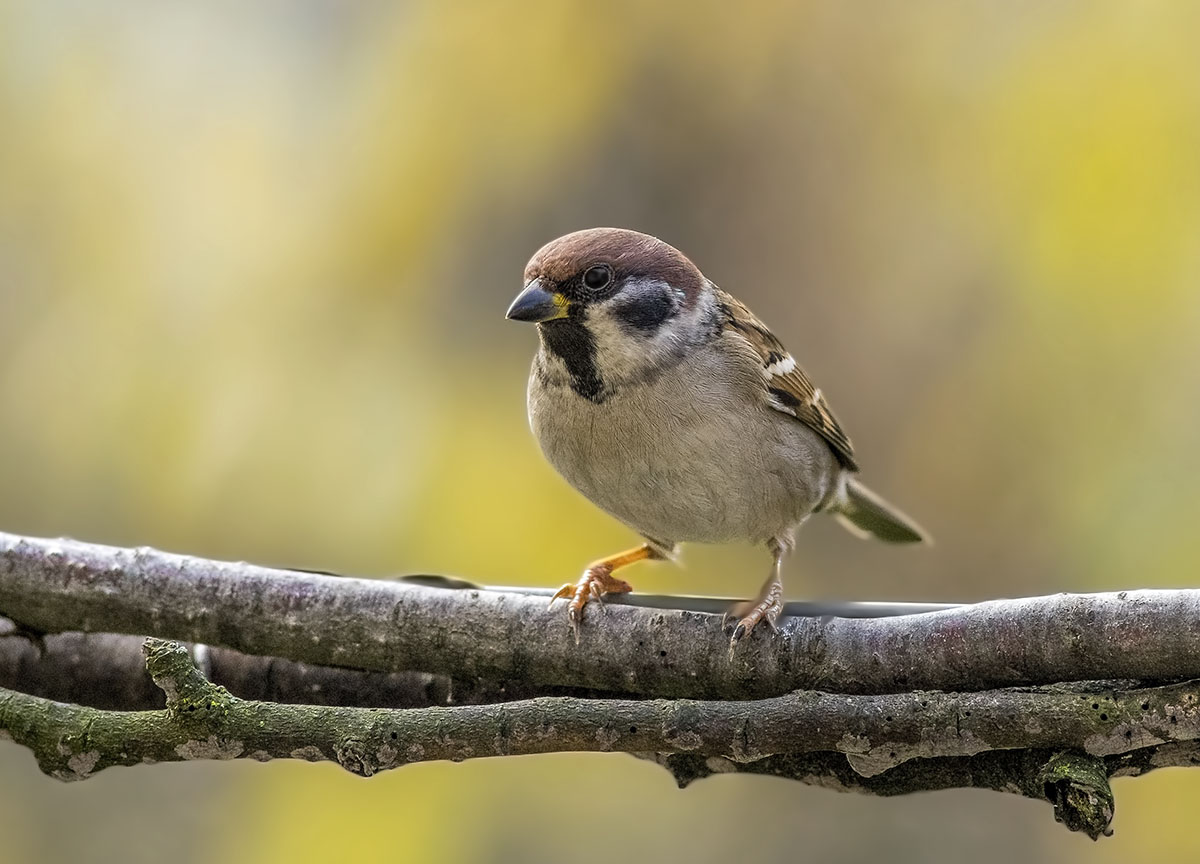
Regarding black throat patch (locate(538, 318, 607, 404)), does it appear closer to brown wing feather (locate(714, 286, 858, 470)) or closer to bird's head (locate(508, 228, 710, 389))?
bird's head (locate(508, 228, 710, 389))

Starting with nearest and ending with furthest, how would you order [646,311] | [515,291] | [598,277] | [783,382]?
1. [598,277]
2. [646,311]
3. [783,382]
4. [515,291]

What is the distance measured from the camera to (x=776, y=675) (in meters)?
2.51

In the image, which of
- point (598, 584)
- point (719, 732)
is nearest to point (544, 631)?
point (719, 732)

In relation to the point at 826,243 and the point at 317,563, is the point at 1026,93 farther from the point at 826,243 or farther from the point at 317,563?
the point at 317,563

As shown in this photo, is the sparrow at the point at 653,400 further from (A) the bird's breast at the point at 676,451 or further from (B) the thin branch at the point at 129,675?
(B) the thin branch at the point at 129,675

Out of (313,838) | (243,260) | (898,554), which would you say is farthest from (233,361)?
(898,554)

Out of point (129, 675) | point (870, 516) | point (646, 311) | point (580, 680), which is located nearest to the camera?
point (580, 680)

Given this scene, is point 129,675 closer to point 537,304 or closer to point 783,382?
point 537,304

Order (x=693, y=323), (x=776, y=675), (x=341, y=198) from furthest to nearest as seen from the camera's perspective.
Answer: (x=341, y=198)
(x=693, y=323)
(x=776, y=675)

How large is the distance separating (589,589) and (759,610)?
59 cm

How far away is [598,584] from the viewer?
3.38m

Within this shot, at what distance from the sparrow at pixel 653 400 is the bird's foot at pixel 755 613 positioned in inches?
0.8

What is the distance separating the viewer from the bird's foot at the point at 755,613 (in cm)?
261

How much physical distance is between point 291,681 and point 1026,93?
11.4ft
